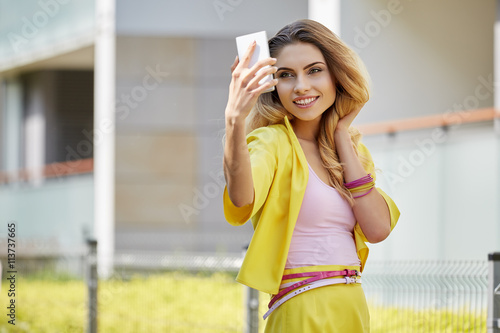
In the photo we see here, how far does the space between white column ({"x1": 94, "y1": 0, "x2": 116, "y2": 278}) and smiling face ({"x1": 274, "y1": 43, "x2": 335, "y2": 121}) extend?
932 cm

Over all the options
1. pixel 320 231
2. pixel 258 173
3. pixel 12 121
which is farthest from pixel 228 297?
pixel 12 121

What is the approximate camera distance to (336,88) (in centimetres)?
214

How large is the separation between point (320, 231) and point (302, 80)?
412mm

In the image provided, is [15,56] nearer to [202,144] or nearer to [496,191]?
[202,144]

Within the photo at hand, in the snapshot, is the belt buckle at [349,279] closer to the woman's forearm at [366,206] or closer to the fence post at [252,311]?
the woman's forearm at [366,206]

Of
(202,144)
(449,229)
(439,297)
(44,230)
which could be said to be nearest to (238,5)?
(202,144)

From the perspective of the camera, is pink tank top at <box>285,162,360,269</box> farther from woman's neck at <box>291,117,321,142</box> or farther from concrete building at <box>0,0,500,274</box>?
concrete building at <box>0,0,500,274</box>

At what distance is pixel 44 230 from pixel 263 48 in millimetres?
10671

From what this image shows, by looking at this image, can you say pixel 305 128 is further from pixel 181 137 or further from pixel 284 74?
pixel 181 137

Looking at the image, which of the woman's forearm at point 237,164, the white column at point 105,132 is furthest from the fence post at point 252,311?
the white column at point 105,132

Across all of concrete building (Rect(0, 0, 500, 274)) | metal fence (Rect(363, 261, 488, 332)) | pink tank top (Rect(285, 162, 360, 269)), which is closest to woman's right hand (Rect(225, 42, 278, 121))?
pink tank top (Rect(285, 162, 360, 269))

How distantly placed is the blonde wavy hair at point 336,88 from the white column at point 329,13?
5.18 metres

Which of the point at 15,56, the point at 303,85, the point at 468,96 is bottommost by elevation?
the point at 303,85

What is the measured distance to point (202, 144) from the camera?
37.1 feet
